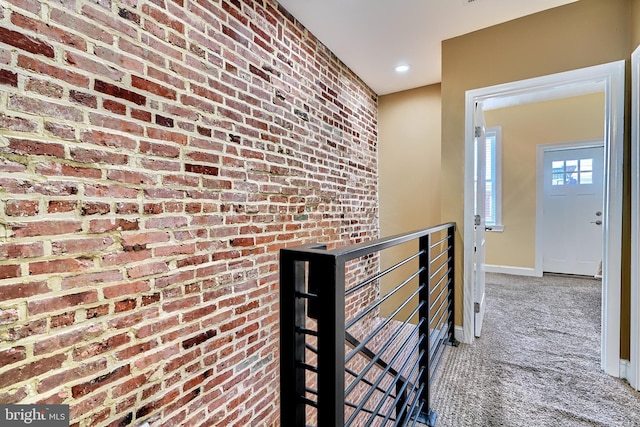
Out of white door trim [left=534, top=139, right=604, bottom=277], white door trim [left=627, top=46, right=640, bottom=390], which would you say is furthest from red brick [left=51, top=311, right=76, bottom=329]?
white door trim [left=534, top=139, right=604, bottom=277]

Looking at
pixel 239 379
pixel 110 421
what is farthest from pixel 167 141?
pixel 239 379

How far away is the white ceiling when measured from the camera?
80.0 inches

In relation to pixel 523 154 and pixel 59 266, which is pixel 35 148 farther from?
pixel 523 154

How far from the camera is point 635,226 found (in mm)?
1797

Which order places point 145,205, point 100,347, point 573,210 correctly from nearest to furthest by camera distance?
point 100,347 → point 145,205 → point 573,210

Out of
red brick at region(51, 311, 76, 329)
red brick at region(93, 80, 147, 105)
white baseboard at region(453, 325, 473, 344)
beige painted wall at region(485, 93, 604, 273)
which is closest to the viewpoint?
red brick at region(51, 311, 76, 329)

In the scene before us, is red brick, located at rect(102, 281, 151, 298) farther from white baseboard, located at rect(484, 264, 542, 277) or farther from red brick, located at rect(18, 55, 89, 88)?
white baseboard, located at rect(484, 264, 542, 277)

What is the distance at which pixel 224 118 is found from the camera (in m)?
1.63

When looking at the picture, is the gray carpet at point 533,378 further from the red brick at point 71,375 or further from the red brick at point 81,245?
the red brick at point 81,245

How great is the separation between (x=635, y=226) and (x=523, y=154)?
3069 mm

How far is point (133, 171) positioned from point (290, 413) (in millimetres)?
1116

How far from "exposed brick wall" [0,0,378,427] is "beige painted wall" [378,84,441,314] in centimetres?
176

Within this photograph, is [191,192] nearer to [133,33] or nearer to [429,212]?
[133,33]

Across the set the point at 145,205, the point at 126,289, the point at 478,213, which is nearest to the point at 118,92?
the point at 145,205
